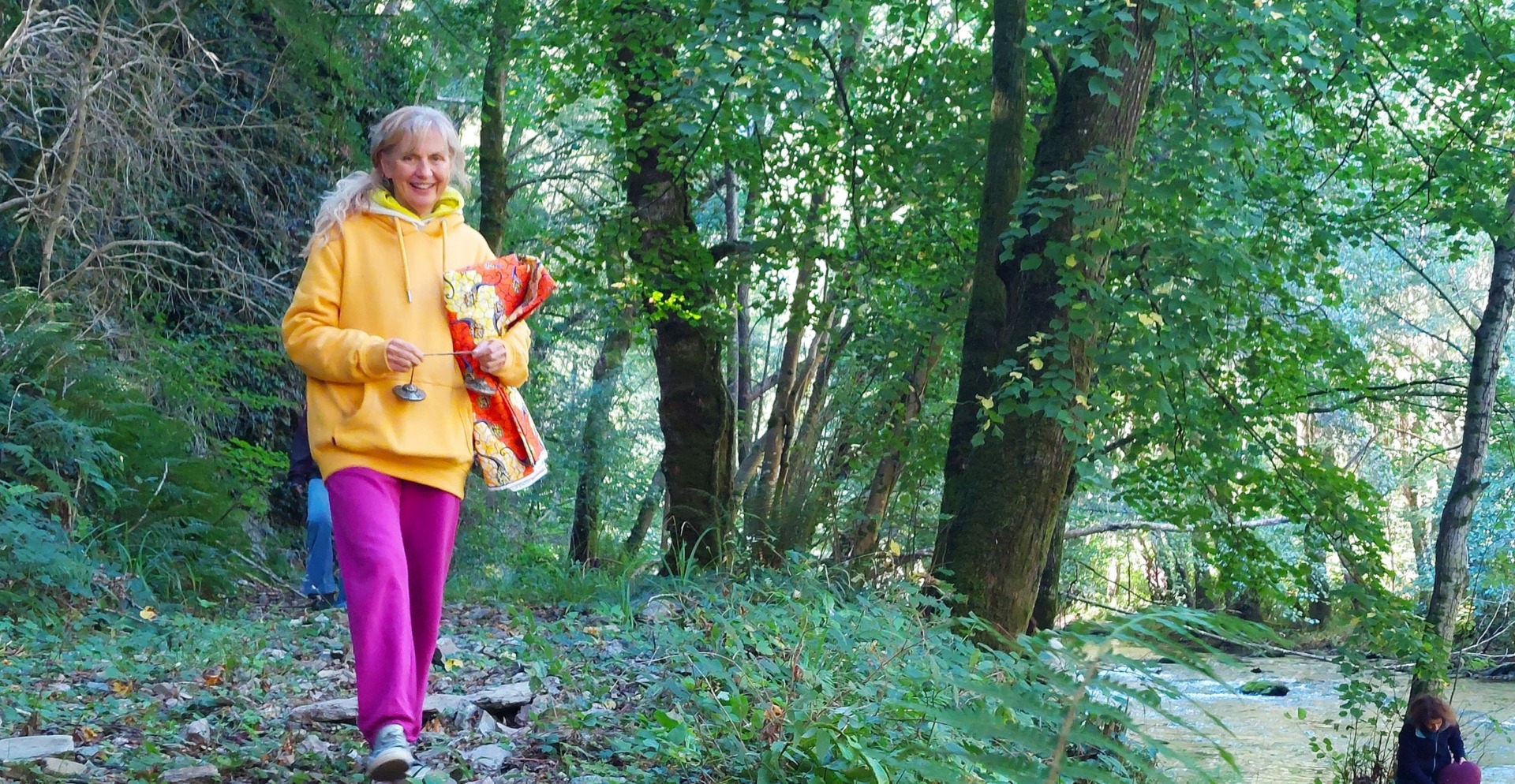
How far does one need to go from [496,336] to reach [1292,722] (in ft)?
43.6

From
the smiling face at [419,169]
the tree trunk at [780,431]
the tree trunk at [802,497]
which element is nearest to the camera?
the smiling face at [419,169]

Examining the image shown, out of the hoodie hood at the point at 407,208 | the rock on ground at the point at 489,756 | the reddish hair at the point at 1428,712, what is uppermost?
the hoodie hood at the point at 407,208

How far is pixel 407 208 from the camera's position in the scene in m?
3.52

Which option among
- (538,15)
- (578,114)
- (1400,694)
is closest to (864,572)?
(538,15)

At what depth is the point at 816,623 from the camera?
202 inches

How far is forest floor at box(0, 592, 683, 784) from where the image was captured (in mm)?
3551

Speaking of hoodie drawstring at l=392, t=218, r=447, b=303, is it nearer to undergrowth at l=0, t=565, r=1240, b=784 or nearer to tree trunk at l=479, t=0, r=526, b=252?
undergrowth at l=0, t=565, r=1240, b=784

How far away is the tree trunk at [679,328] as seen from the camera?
32.2 feet

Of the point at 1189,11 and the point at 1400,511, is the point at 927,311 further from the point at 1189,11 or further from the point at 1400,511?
the point at 1400,511

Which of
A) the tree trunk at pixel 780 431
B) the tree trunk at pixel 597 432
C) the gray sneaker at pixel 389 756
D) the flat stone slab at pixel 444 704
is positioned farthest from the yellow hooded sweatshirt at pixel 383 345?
the tree trunk at pixel 597 432

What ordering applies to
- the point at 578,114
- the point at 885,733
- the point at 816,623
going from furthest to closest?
the point at 578,114 < the point at 816,623 < the point at 885,733

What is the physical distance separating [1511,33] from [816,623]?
19.7ft

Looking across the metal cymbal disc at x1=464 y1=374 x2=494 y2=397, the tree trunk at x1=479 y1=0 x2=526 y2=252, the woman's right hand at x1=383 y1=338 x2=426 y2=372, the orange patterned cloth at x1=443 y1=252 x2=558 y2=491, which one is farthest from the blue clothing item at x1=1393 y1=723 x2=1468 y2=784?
the tree trunk at x1=479 y1=0 x2=526 y2=252

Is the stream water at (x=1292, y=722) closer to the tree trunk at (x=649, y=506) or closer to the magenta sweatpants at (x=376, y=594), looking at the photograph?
the magenta sweatpants at (x=376, y=594)
